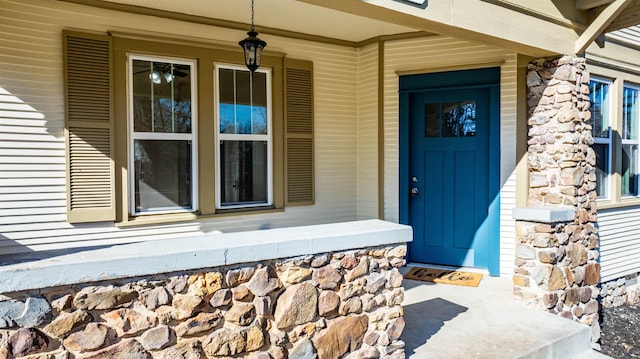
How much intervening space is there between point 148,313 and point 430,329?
213 cm

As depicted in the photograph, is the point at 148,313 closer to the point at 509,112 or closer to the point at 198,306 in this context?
the point at 198,306

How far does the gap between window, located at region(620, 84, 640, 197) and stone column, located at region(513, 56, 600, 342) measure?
5.01ft

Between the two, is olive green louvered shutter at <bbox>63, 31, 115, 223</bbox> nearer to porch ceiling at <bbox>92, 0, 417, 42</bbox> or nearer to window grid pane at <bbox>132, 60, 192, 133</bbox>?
window grid pane at <bbox>132, 60, 192, 133</bbox>

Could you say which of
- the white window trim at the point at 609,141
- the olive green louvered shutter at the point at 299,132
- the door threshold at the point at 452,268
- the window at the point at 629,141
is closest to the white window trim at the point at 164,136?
the olive green louvered shutter at the point at 299,132

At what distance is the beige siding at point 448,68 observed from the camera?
452cm

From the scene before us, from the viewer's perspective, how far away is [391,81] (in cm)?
510

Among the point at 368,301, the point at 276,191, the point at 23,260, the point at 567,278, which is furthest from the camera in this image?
the point at 276,191

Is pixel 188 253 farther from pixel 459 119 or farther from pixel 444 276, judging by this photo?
pixel 459 119

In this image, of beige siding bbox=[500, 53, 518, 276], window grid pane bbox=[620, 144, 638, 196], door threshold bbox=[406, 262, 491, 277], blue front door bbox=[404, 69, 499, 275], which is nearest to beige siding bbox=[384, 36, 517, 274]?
beige siding bbox=[500, 53, 518, 276]

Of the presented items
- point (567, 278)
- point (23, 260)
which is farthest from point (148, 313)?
point (567, 278)

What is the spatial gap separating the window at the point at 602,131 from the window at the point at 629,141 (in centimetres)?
39

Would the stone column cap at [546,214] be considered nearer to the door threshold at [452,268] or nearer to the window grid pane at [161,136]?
the door threshold at [452,268]

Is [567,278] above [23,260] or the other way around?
the other way around

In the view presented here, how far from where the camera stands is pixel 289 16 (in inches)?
176
